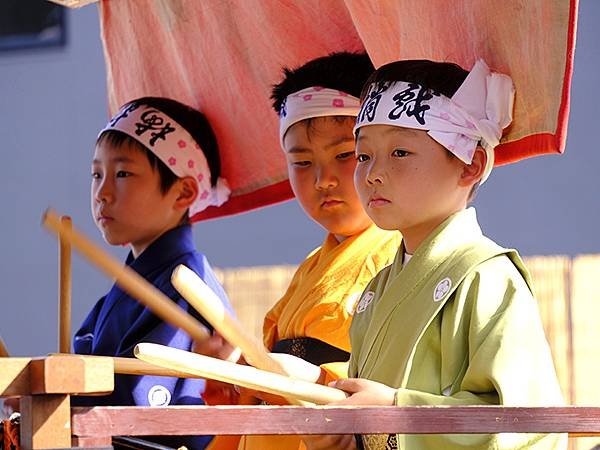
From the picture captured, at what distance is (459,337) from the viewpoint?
1610 mm

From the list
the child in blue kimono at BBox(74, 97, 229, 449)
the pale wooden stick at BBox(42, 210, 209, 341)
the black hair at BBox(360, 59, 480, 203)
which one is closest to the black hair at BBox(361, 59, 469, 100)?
the black hair at BBox(360, 59, 480, 203)

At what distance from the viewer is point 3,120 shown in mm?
5871

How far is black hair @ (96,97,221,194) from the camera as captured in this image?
2691 mm

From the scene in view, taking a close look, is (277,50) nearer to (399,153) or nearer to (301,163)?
(301,163)

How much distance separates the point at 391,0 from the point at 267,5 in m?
0.53

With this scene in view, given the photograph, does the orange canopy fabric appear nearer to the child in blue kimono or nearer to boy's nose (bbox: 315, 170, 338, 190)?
the child in blue kimono

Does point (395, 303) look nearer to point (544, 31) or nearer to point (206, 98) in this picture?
point (544, 31)

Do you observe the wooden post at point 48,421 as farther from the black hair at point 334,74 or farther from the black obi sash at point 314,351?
the black hair at point 334,74

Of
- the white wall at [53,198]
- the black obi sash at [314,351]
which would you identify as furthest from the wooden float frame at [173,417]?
the white wall at [53,198]

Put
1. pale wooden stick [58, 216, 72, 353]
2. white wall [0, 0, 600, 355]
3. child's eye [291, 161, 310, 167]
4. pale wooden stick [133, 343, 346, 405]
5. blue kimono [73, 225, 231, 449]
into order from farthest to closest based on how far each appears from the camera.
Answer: white wall [0, 0, 600, 355]
blue kimono [73, 225, 231, 449]
child's eye [291, 161, 310, 167]
pale wooden stick [58, 216, 72, 353]
pale wooden stick [133, 343, 346, 405]

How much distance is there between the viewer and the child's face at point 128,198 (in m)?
2.66

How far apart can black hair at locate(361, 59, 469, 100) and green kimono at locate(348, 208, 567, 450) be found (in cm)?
21

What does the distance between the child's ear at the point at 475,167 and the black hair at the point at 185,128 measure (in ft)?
3.40

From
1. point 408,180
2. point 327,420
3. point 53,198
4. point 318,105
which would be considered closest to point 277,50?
point 318,105
